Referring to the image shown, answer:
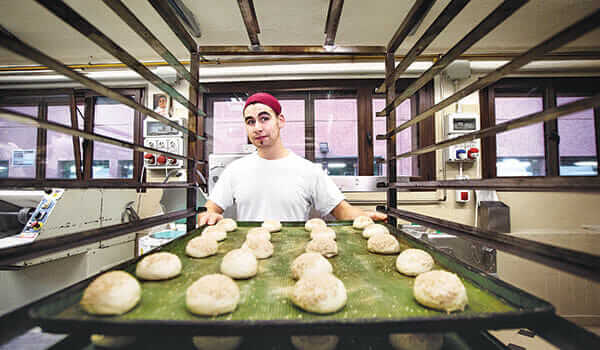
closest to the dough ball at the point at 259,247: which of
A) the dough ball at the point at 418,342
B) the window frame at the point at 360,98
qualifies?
the dough ball at the point at 418,342

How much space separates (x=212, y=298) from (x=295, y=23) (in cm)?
263

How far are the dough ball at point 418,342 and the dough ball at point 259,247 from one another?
50 cm

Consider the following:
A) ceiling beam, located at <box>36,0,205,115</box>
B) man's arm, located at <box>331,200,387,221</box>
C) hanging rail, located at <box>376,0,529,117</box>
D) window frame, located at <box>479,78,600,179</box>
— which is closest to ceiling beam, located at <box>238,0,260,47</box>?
ceiling beam, located at <box>36,0,205,115</box>

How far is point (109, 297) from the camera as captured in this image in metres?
0.50

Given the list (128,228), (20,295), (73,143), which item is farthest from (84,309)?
(73,143)

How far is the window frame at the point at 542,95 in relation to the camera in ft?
9.83

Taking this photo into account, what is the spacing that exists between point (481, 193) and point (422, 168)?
684 millimetres

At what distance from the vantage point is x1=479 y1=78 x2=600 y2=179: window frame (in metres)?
3.00

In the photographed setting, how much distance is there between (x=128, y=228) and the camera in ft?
2.16

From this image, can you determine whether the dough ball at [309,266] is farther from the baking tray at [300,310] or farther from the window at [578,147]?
the window at [578,147]

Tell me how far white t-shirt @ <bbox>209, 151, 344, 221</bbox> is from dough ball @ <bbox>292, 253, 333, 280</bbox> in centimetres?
104

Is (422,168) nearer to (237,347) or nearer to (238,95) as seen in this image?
(238,95)

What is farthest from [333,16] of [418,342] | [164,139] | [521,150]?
[521,150]

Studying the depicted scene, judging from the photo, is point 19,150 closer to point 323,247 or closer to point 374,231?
point 323,247
